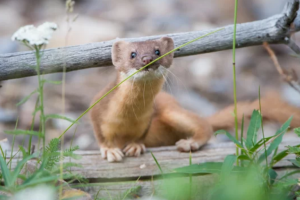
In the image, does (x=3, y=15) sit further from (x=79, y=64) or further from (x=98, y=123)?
(x=79, y=64)

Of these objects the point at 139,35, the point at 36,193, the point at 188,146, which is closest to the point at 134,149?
the point at 188,146

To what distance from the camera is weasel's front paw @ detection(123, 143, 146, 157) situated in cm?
321

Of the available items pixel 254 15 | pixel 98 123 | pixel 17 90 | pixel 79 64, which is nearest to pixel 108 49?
pixel 79 64

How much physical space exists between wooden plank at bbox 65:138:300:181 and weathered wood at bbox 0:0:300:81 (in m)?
0.65

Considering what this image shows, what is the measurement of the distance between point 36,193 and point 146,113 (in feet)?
5.58

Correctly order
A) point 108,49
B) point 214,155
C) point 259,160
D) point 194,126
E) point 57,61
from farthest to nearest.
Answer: point 194,126 → point 214,155 → point 108,49 → point 57,61 → point 259,160

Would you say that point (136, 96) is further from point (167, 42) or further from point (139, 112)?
point (167, 42)

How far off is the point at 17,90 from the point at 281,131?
12.4 ft

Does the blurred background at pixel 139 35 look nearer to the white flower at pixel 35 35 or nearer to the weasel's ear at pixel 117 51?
the weasel's ear at pixel 117 51

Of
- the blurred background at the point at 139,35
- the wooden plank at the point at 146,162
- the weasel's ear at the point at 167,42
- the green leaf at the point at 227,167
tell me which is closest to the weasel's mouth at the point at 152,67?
the weasel's ear at the point at 167,42

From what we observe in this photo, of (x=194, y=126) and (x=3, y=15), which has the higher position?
(x=3, y=15)

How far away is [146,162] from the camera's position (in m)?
3.07

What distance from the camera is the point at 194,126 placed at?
3.64 meters

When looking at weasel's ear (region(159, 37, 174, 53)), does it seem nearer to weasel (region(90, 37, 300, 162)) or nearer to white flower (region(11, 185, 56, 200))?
weasel (region(90, 37, 300, 162))
